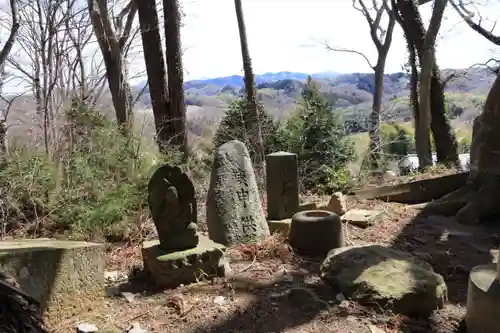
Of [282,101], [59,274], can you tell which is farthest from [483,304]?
[282,101]

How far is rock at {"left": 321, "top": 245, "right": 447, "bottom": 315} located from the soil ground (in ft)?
0.26

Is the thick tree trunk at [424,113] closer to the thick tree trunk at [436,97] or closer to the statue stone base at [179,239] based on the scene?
the thick tree trunk at [436,97]

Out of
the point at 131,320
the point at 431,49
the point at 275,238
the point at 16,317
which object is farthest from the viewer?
the point at 431,49

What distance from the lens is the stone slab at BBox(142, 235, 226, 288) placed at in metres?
3.62

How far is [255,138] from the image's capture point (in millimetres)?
9148

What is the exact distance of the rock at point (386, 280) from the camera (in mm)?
3352

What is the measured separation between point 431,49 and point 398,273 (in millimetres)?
6819

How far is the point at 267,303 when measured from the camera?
11.0ft

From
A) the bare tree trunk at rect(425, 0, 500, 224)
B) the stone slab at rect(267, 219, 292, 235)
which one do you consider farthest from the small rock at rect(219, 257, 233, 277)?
the bare tree trunk at rect(425, 0, 500, 224)

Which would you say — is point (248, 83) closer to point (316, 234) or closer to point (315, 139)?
point (315, 139)

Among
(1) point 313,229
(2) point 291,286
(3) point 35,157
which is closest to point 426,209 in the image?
(1) point 313,229

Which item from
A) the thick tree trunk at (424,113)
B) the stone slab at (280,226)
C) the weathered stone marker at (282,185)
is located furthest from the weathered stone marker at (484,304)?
the thick tree trunk at (424,113)

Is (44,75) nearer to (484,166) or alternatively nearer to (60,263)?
(60,263)

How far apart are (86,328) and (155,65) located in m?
5.31
